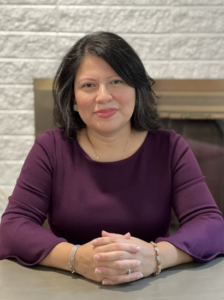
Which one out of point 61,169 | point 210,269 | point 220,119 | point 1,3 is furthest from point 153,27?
point 210,269

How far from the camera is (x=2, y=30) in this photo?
193 cm

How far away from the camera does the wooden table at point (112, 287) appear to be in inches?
39.2

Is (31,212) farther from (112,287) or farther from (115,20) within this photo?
(115,20)

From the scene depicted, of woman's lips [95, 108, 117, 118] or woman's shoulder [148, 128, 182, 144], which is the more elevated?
woman's lips [95, 108, 117, 118]

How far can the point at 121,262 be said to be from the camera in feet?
3.50

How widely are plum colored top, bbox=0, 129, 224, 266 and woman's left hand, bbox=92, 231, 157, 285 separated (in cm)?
20

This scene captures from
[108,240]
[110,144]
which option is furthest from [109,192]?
[108,240]

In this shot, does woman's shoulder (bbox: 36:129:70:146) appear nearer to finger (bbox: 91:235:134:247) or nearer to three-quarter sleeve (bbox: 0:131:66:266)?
three-quarter sleeve (bbox: 0:131:66:266)

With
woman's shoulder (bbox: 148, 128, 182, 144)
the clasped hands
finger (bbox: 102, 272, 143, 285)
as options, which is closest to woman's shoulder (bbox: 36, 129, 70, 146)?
woman's shoulder (bbox: 148, 128, 182, 144)

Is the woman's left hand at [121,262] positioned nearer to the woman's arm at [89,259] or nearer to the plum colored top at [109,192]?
the woman's arm at [89,259]

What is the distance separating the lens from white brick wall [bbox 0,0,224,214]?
6.28 feet

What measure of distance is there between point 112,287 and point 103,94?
0.54m

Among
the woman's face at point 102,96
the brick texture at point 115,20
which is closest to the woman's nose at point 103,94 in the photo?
the woman's face at point 102,96

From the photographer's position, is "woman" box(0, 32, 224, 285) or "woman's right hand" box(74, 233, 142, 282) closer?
"woman's right hand" box(74, 233, 142, 282)
